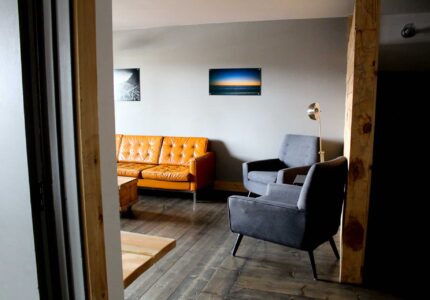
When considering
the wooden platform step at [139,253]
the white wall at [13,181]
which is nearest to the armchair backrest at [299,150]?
the wooden platform step at [139,253]

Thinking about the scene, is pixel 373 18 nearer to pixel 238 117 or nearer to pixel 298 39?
pixel 298 39

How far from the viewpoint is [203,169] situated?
177 inches

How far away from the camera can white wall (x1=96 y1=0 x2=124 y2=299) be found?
3.01 feet

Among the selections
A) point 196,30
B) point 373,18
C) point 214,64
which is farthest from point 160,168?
point 373,18

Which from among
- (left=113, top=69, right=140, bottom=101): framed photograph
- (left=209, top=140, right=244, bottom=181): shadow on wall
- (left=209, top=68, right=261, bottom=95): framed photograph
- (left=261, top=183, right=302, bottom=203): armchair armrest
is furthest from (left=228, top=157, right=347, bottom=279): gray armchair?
(left=113, top=69, right=140, bottom=101): framed photograph

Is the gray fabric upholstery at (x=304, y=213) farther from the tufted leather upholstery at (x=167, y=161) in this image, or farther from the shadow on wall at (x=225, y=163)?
the shadow on wall at (x=225, y=163)

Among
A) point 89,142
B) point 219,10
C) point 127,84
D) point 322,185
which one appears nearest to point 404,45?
point 219,10

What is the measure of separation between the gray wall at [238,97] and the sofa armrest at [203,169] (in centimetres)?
30

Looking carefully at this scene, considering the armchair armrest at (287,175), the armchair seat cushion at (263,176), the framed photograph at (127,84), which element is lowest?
the armchair seat cushion at (263,176)

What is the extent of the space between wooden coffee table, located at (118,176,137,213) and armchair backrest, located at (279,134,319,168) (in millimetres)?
1992

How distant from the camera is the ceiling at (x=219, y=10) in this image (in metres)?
3.62

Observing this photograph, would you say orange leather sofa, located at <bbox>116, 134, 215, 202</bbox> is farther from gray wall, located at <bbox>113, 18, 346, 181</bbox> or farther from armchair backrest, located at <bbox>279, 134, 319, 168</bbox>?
armchair backrest, located at <bbox>279, 134, 319, 168</bbox>

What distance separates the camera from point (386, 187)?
4.02 m

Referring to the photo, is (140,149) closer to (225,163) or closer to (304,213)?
(225,163)
